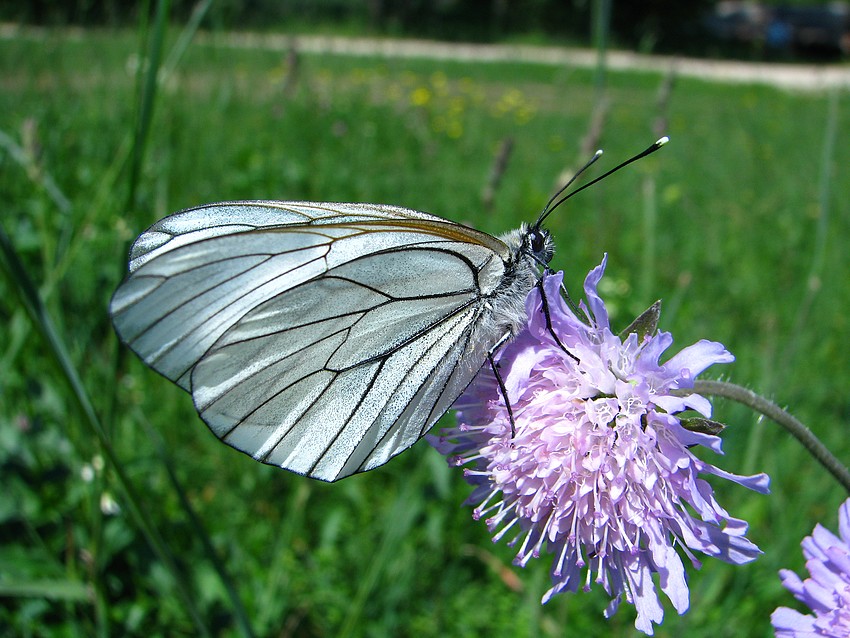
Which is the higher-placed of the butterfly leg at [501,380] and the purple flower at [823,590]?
the butterfly leg at [501,380]

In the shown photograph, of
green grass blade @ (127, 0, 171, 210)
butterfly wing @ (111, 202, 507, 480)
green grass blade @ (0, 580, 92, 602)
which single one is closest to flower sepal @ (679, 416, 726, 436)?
butterfly wing @ (111, 202, 507, 480)

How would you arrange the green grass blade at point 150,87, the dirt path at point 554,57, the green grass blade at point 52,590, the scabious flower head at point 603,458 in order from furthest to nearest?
1. the dirt path at point 554,57
2. the green grass blade at point 52,590
3. the green grass blade at point 150,87
4. the scabious flower head at point 603,458

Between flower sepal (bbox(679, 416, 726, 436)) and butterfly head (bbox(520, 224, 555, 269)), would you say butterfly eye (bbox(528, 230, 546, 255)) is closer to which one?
butterfly head (bbox(520, 224, 555, 269))

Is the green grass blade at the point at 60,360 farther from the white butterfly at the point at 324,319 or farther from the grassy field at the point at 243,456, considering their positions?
the white butterfly at the point at 324,319

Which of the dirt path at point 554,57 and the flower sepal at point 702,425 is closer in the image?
the flower sepal at point 702,425

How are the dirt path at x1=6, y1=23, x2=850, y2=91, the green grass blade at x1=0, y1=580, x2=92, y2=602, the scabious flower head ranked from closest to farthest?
1. the scabious flower head
2. the green grass blade at x1=0, y1=580, x2=92, y2=602
3. the dirt path at x1=6, y1=23, x2=850, y2=91

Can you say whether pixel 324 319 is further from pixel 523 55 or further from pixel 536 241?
pixel 523 55

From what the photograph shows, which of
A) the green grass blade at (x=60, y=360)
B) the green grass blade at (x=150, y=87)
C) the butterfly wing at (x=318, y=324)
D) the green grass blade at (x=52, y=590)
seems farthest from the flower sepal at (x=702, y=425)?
the green grass blade at (x=52, y=590)


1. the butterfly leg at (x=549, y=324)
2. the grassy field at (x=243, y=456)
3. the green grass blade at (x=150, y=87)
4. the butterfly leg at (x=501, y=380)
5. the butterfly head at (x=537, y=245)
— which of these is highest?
the green grass blade at (x=150, y=87)

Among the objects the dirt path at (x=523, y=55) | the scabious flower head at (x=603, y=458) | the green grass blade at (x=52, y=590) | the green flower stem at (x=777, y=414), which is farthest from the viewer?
the dirt path at (x=523, y=55)
